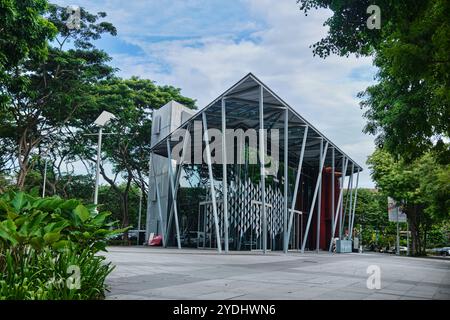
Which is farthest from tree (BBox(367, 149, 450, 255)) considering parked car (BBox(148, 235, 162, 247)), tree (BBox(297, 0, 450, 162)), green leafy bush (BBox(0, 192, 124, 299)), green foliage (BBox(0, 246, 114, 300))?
green foliage (BBox(0, 246, 114, 300))

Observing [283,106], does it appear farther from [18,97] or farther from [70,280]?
[70,280]

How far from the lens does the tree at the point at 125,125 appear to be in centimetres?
2986

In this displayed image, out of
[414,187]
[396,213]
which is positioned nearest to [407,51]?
[414,187]

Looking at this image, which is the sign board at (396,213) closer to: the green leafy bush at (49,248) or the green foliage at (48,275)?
the green leafy bush at (49,248)

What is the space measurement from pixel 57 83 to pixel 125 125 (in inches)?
327

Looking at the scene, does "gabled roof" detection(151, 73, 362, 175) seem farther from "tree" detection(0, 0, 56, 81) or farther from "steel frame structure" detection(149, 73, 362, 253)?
"tree" detection(0, 0, 56, 81)

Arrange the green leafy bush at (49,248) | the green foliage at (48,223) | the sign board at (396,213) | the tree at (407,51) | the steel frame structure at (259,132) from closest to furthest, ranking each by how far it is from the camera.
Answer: the green leafy bush at (49,248), the green foliage at (48,223), the tree at (407,51), the steel frame structure at (259,132), the sign board at (396,213)

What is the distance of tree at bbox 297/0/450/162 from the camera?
5.47 m

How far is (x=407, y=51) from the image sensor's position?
215 inches

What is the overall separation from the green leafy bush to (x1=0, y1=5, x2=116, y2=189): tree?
63.0ft

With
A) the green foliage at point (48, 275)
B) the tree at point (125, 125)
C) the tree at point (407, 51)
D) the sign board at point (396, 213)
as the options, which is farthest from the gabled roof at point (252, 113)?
the green foliage at point (48, 275)

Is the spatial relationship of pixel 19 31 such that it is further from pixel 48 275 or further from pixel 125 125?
pixel 125 125

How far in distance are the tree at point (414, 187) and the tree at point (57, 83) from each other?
17204mm

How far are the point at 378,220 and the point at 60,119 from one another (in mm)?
40630
